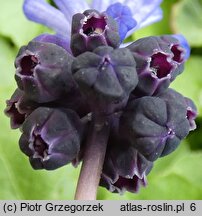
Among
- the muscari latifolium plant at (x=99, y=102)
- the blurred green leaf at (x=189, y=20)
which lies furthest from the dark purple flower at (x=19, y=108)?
the blurred green leaf at (x=189, y=20)

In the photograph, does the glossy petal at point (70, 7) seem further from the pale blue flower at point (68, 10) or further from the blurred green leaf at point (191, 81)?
the blurred green leaf at point (191, 81)

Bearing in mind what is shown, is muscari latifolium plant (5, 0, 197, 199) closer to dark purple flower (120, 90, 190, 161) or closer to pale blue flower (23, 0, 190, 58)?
dark purple flower (120, 90, 190, 161)

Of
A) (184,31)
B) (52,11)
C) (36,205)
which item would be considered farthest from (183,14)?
(36,205)

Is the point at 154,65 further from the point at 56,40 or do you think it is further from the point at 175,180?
the point at 175,180

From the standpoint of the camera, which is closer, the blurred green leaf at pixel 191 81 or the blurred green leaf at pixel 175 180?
the blurred green leaf at pixel 175 180

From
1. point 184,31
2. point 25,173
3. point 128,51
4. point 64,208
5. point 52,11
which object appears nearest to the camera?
point 128,51

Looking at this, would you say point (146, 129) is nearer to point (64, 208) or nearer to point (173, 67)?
point (173, 67)

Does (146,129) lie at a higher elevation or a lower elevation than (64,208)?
higher

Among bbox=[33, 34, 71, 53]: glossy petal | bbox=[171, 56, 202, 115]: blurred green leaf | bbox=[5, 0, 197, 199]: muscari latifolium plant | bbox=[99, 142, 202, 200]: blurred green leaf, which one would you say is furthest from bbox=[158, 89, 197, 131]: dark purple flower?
bbox=[171, 56, 202, 115]: blurred green leaf
